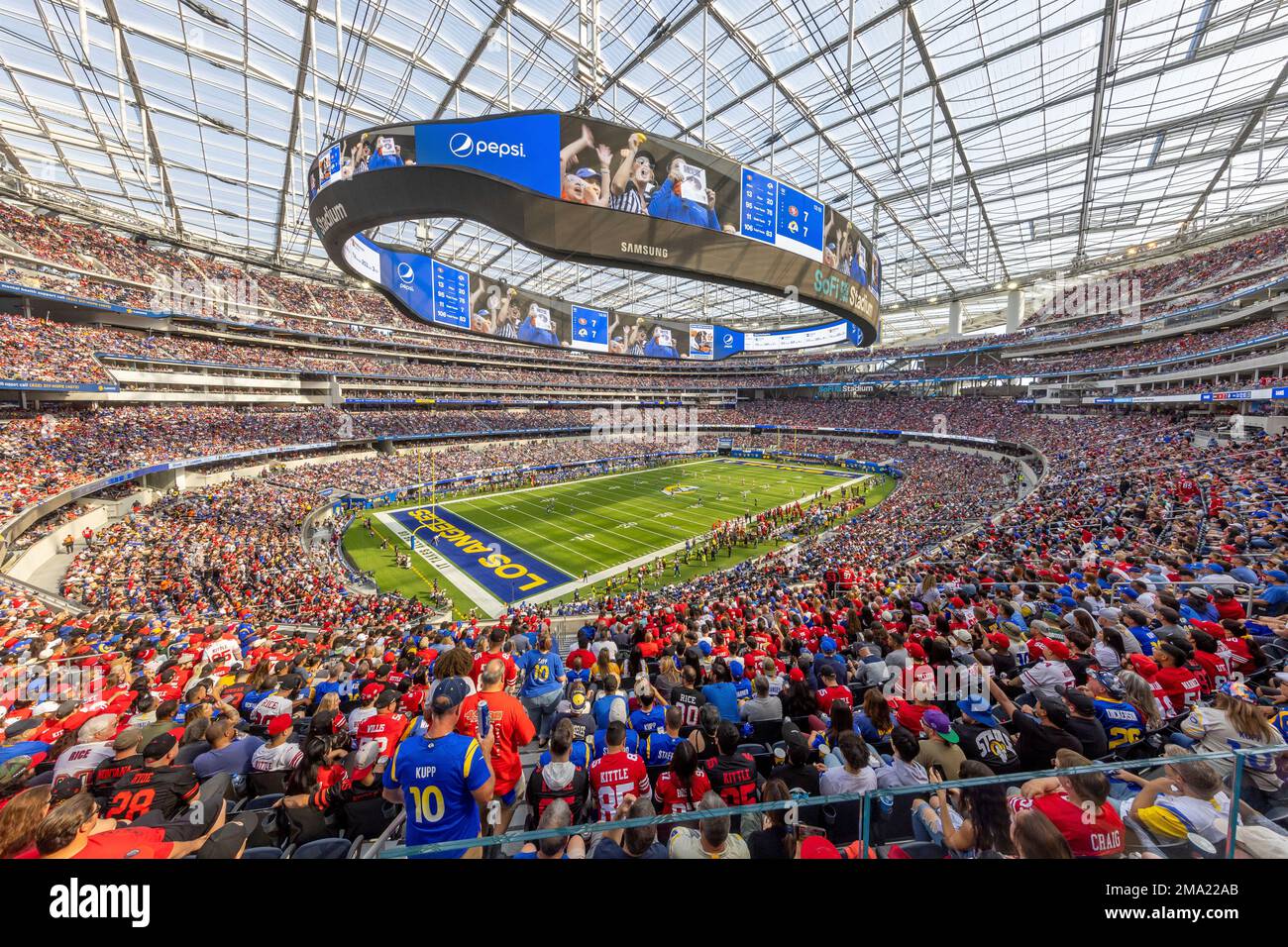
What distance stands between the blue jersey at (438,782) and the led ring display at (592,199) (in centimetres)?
689

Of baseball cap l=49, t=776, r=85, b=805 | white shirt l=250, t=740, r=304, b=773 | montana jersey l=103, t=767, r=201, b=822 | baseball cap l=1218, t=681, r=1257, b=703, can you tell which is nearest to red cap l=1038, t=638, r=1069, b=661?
baseball cap l=1218, t=681, r=1257, b=703

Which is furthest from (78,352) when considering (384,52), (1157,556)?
(1157,556)

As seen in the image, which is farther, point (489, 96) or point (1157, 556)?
point (489, 96)

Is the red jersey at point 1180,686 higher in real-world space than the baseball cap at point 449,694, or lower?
lower

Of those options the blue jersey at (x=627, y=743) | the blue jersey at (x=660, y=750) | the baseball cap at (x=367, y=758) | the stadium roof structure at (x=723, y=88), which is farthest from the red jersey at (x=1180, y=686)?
the stadium roof structure at (x=723, y=88)

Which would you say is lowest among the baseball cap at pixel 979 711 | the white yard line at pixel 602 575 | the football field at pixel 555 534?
the white yard line at pixel 602 575

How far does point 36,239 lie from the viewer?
26750 mm

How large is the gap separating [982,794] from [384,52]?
23.6 meters

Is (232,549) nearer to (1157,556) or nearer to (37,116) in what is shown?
(37,116)

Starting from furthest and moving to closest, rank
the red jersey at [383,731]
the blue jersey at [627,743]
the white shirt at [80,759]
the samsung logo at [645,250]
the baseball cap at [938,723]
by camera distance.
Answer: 1. the samsung logo at [645,250]
2. the red jersey at [383,731]
3. the blue jersey at [627,743]
4. the baseball cap at [938,723]
5. the white shirt at [80,759]

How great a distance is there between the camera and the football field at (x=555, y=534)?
71.2ft

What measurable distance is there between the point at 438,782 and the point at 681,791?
172 centimetres

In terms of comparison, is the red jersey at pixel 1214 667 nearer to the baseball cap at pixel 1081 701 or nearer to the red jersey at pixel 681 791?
the baseball cap at pixel 1081 701

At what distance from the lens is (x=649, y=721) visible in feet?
14.2
